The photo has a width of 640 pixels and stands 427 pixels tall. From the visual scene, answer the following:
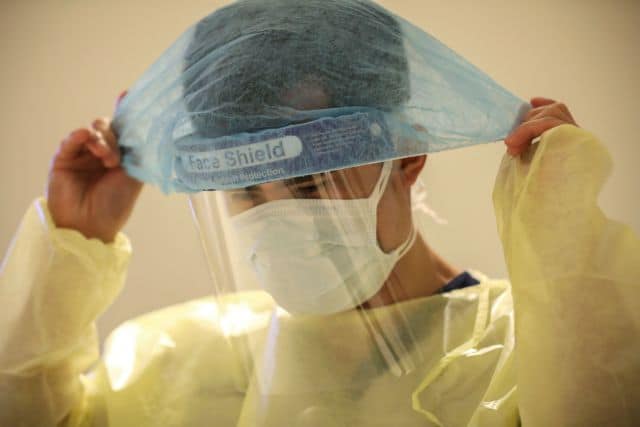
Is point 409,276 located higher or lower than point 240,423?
higher

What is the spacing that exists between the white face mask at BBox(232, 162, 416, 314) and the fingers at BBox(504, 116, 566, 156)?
17 centimetres

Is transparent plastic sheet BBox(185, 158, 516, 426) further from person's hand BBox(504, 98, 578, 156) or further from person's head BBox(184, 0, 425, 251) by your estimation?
person's hand BBox(504, 98, 578, 156)

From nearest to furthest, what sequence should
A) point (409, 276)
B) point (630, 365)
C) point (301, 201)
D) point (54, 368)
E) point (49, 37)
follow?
1. point (630, 365)
2. point (301, 201)
3. point (409, 276)
4. point (54, 368)
5. point (49, 37)

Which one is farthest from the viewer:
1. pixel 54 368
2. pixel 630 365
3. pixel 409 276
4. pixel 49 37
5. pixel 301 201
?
pixel 49 37

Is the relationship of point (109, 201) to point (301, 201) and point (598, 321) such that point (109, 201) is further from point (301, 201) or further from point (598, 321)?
point (598, 321)

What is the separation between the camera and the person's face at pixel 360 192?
793 mm

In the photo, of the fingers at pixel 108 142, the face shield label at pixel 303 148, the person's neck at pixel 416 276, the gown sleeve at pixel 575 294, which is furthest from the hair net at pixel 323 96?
the fingers at pixel 108 142

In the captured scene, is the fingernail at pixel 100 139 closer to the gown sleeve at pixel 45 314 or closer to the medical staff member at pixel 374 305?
the medical staff member at pixel 374 305

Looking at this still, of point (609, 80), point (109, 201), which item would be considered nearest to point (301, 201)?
point (109, 201)

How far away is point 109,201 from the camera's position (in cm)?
112

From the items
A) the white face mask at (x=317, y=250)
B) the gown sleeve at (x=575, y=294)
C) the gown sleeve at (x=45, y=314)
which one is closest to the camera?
the gown sleeve at (x=575, y=294)

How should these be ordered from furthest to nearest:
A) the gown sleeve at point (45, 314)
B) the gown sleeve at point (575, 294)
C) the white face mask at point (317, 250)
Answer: the gown sleeve at point (45, 314), the white face mask at point (317, 250), the gown sleeve at point (575, 294)

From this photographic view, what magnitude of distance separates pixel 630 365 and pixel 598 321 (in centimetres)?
6

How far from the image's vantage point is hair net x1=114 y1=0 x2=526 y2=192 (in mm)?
750
